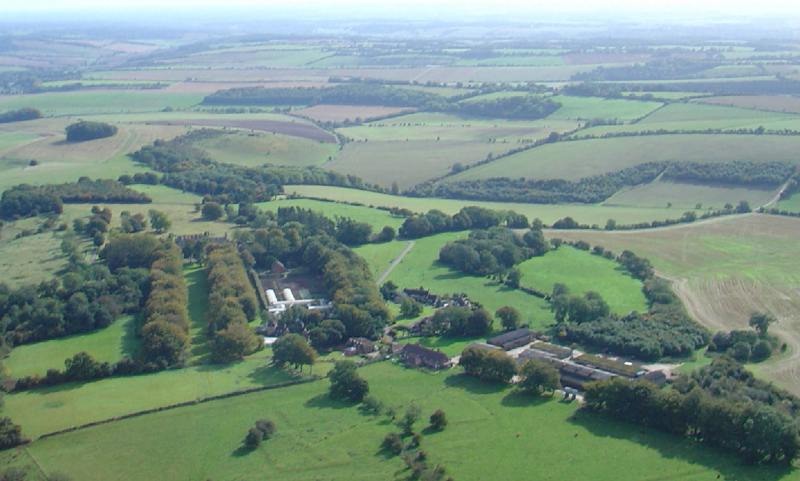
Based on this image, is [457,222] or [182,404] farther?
[457,222]

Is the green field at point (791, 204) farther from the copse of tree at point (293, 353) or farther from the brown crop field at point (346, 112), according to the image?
the brown crop field at point (346, 112)

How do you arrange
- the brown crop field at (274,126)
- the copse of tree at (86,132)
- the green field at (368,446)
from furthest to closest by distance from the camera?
the brown crop field at (274,126) < the copse of tree at (86,132) < the green field at (368,446)

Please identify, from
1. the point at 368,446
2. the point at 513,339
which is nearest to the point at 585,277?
the point at 513,339

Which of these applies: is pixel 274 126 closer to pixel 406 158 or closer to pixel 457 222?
pixel 406 158

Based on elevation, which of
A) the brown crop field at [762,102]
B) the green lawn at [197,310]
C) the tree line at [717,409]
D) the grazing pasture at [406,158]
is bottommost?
the grazing pasture at [406,158]

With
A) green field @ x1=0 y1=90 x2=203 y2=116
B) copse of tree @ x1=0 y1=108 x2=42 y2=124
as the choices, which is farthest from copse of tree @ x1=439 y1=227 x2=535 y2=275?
green field @ x1=0 y1=90 x2=203 y2=116

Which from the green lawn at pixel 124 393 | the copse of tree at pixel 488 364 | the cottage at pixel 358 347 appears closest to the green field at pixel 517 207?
the cottage at pixel 358 347

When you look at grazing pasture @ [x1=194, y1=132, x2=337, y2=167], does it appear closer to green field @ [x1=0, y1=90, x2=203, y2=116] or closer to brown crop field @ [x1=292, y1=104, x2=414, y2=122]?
brown crop field @ [x1=292, y1=104, x2=414, y2=122]
